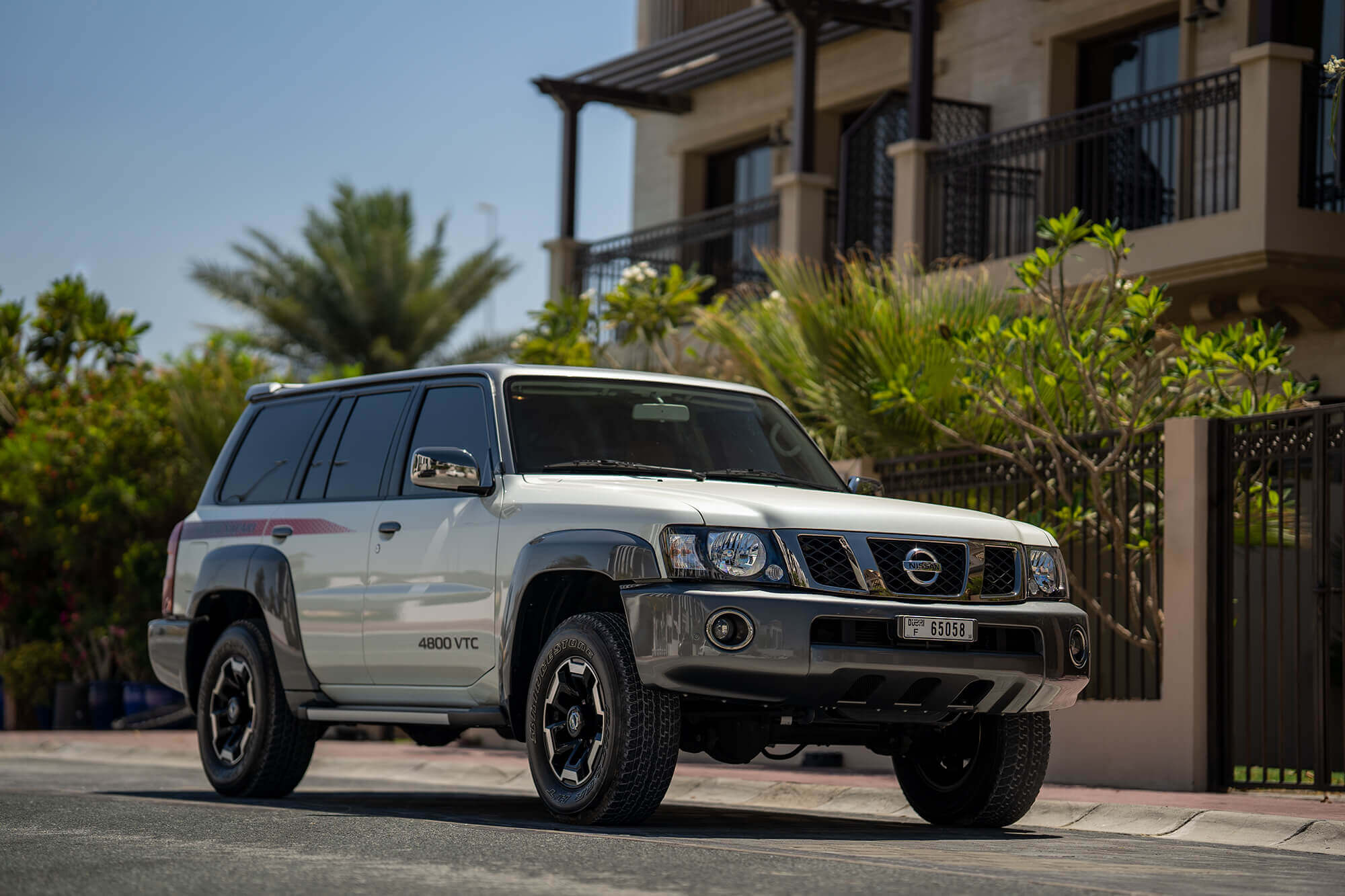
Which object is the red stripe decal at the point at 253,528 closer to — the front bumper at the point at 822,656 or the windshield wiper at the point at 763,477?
the windshield wiper at the point at 763,477

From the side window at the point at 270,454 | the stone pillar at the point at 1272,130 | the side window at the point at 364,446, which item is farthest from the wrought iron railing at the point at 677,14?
the side window at the point at 364,446

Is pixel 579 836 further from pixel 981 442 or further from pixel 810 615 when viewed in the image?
pixel 981 442

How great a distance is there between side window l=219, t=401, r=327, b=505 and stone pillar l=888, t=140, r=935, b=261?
8.45 m

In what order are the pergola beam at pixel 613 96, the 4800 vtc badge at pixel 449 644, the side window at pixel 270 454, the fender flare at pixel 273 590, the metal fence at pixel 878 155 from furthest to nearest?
the pergola beam at pixel 613 96, the metal fence at pixel 878 155, the side window at pixel 270 454, the fender flare at pixel 273 590, the 4800 vtc badge at pixel 449 644

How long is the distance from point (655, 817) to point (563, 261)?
14.6 meters

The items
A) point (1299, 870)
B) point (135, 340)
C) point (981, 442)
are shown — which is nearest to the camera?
point (1299, 870)

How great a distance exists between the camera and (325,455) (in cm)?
955

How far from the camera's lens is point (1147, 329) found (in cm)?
1144

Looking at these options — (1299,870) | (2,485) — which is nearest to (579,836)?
(1299,870)

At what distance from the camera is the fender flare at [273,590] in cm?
923

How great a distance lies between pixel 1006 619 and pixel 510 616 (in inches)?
78.5

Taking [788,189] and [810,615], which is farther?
[788,189]

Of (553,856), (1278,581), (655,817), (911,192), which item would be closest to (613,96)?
(911,192)

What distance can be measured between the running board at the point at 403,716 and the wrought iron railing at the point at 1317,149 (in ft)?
29.2
